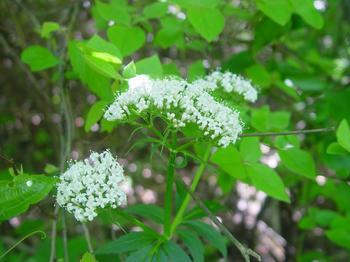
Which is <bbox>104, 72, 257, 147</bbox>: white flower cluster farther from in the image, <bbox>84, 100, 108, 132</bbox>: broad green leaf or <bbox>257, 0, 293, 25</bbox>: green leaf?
<bbox>257, 0, 293, 25</bbox>: green leaf

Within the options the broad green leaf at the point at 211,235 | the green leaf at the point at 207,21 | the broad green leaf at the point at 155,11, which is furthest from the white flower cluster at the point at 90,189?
the broad green leaf at the point at 155,11

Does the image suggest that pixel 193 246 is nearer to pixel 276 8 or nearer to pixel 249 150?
pixel 249 150

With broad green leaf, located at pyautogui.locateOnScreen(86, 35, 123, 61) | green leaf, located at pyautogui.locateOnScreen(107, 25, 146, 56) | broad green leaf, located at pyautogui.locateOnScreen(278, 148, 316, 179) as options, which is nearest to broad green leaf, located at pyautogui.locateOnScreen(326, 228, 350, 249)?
broad green leaf, located at pyautogui.locateOnScreen(278, 148, 316, 179)

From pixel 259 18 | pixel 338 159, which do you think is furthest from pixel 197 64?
pixel 338 159

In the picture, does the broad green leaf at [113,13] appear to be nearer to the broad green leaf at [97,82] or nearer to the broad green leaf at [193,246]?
the broad green leaf at [97,82]

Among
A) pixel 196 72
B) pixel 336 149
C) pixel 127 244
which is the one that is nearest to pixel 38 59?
pixel 196 72

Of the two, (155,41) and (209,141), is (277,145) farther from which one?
(155,41)
